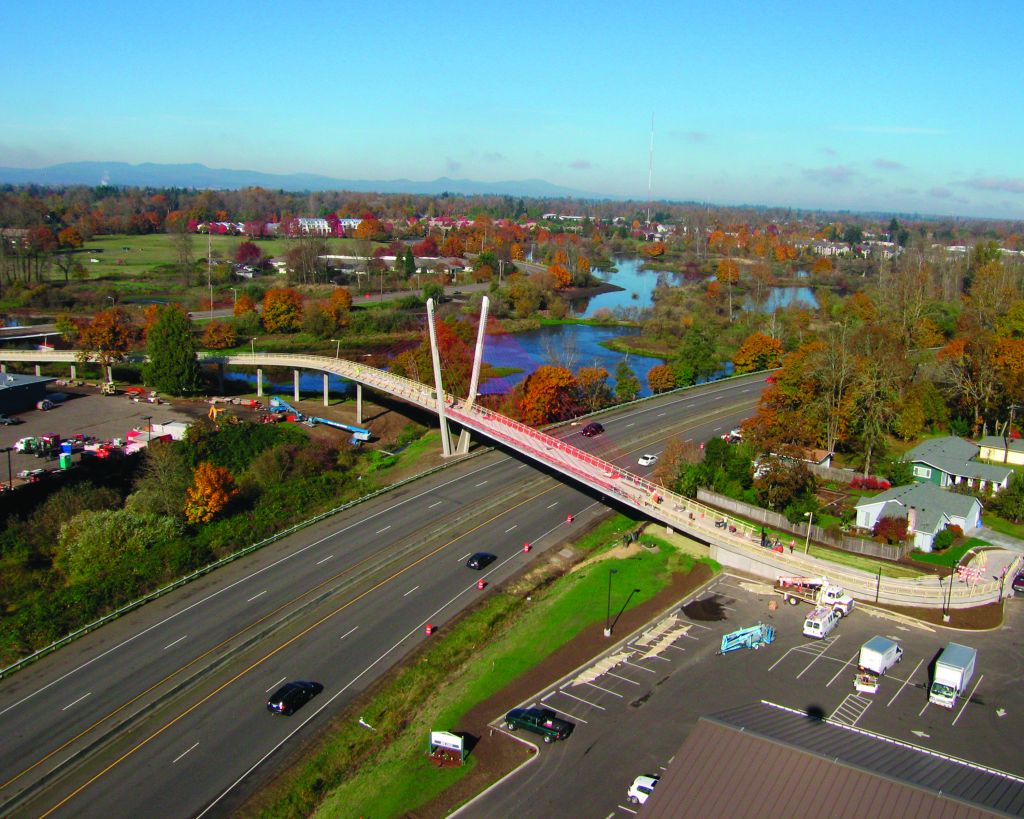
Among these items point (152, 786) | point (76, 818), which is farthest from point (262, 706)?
point (76, 818)

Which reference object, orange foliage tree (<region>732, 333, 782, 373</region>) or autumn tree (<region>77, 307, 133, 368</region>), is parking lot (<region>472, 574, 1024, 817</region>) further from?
autumn tree (<region>77, 307, 133, 368</region>)

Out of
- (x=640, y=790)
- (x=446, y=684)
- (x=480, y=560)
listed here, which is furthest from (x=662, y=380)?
(x=640, y=790)

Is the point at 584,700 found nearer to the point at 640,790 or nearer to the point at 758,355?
the point at 640,790

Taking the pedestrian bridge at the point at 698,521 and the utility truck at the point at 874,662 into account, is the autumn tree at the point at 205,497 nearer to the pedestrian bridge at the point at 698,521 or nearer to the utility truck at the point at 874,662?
the pedestrian bridge at the point at 698,521

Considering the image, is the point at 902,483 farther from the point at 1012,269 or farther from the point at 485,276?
the point at 485,276

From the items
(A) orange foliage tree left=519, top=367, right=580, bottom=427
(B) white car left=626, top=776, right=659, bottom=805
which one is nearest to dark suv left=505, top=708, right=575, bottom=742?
(B) white car left=626, top=776, right=659, bottom=805

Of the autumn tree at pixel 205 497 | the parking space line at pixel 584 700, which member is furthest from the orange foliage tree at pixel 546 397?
the parking space line at pixel 584 700
